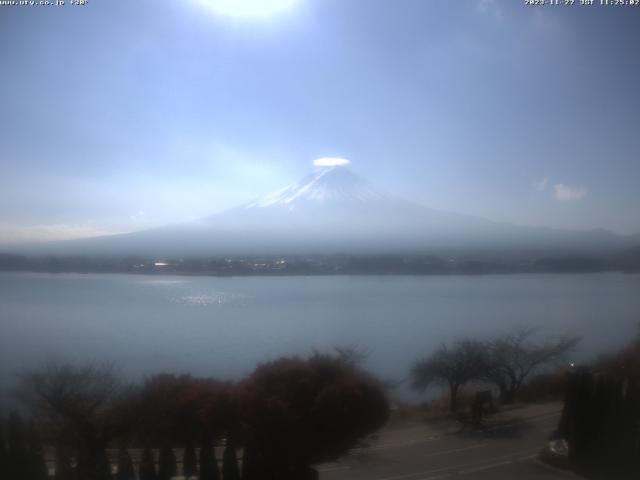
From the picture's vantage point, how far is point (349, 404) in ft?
16.3

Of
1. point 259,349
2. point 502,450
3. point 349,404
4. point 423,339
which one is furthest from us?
point 423,339

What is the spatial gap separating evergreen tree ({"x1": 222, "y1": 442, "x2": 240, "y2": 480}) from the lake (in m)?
0.76

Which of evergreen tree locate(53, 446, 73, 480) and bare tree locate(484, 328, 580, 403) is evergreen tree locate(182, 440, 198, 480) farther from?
bare tree locate(484, 328, 580, 403)

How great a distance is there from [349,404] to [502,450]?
1.83 metres

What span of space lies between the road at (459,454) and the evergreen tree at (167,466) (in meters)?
1.45

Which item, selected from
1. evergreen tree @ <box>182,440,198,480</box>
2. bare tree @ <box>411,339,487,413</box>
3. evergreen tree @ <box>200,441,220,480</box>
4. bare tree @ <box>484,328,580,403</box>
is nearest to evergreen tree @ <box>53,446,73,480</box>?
evergreen tree @ <box>182,440,198,480</box>

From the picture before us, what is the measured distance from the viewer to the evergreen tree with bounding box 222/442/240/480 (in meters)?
5.04

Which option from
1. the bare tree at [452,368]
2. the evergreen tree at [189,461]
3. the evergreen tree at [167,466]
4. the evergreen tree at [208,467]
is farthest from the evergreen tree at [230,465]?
the bare tree at [452,368]

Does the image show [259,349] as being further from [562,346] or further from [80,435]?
[562,346]

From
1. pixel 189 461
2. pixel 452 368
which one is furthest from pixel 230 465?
pixel 452 368

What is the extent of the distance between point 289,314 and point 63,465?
9.64 ft

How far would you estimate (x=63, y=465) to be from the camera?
A: 5.16 m

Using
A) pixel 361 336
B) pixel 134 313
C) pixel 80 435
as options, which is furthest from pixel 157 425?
pixel 361 336

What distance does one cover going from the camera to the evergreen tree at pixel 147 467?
5.10 metres
